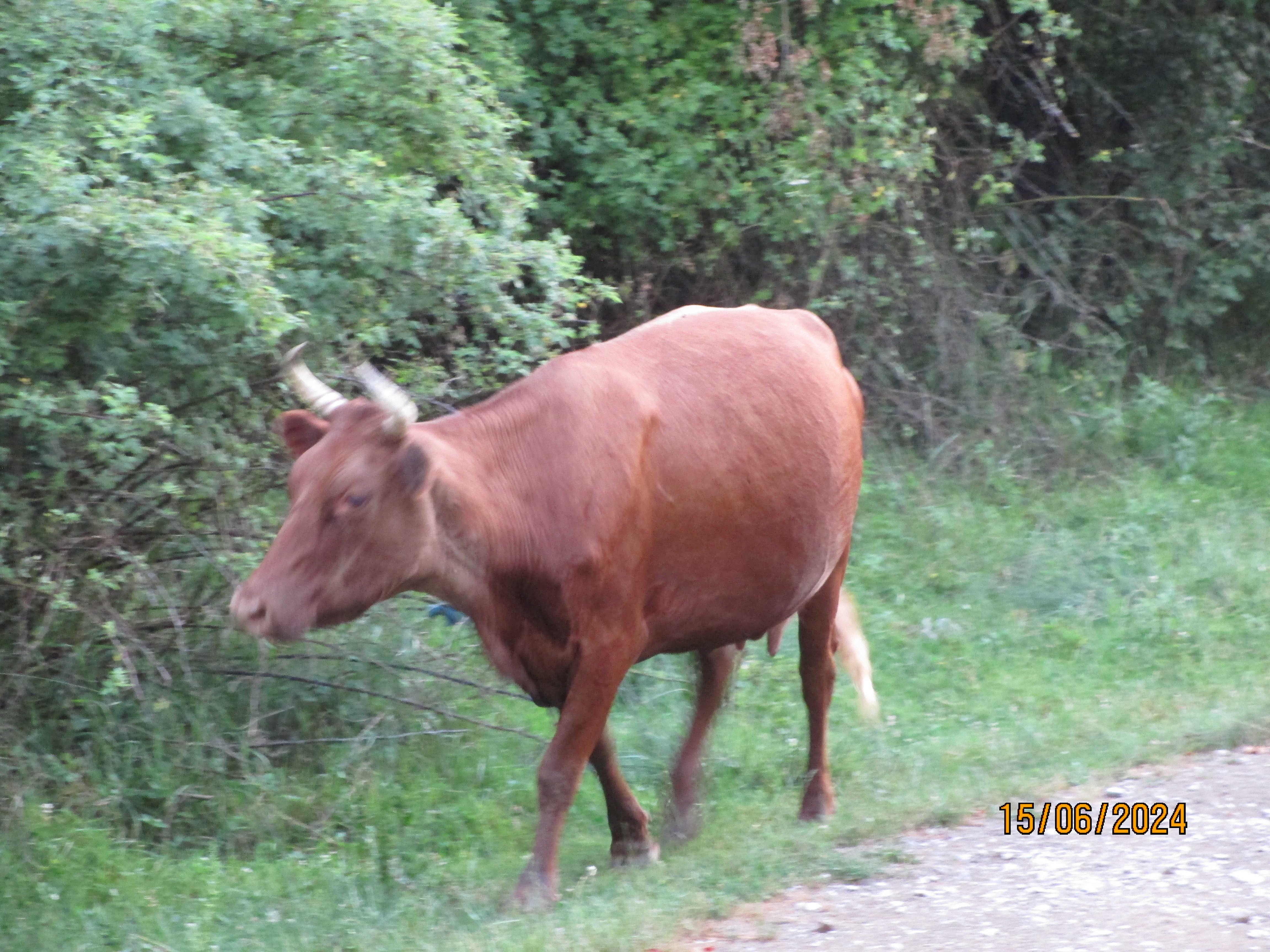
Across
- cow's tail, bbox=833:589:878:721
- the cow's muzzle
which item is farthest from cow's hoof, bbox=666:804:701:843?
the cow's muzzle

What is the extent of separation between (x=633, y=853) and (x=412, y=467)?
195 centimetres

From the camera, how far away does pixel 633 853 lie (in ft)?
19.7

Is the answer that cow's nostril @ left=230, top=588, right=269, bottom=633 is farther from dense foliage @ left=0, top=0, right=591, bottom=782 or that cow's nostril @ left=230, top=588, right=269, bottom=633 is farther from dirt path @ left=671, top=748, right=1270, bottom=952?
dirt path @ left=671, top=748, right=1270, bottom=952

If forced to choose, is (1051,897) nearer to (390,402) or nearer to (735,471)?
(735,471)

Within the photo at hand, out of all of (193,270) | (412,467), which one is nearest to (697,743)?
(412,467)

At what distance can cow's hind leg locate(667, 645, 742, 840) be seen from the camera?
640 centimetres

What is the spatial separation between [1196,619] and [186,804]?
5.67m

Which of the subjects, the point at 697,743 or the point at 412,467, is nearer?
the point at 412,467

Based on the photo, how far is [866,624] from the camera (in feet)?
29.9

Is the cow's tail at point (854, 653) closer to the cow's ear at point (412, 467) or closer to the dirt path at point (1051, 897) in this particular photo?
the dirt path at point (1051, 897)

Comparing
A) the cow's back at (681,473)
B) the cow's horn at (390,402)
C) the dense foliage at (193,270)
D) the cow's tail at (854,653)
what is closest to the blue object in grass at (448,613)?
the cow's back at (681,473)

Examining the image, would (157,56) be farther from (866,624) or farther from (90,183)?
(866,624)

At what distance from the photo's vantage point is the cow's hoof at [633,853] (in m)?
5.99

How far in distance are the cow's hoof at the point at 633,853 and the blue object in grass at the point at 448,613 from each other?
3.57ft
